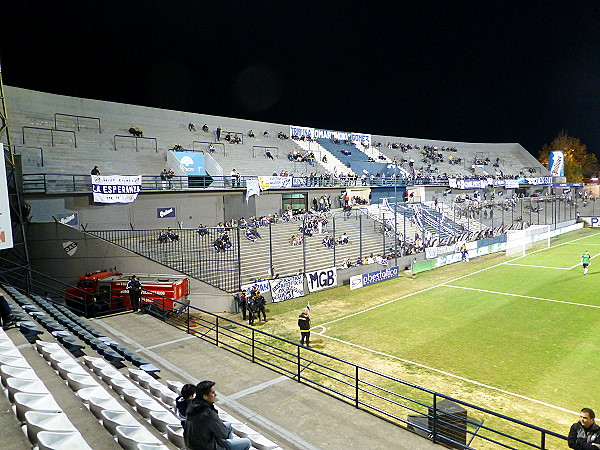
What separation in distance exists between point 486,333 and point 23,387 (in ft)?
51.5

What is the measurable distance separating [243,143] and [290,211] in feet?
41.0

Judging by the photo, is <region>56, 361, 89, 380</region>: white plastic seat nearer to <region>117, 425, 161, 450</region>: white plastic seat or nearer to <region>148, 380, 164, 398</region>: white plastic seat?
<region>148, 380, 164, 398</region>: white plastic seat

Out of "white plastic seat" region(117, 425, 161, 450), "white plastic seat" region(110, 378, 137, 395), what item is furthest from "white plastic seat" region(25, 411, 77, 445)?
"white plastic seat" region(110, 378, 137, 395)

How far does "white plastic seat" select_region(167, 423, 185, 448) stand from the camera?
5.43 m

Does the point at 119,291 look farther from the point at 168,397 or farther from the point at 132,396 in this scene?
the point at 132,396

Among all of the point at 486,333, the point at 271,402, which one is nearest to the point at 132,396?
the point at 271,402

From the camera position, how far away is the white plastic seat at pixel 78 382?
644 cm

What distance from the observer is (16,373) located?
618 centimetres

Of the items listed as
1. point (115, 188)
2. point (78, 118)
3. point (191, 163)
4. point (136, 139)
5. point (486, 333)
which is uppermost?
point (78, 118)

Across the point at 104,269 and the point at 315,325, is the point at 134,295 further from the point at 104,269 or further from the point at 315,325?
the point at 315,325

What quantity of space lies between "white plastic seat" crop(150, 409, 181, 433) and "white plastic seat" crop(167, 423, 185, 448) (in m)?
0.10

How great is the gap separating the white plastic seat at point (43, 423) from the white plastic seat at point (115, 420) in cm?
60

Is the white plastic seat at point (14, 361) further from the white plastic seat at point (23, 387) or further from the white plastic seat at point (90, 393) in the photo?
the white plastic seat at point (90, 393)

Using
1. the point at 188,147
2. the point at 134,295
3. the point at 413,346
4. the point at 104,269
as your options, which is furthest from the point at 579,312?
the point at 188,147
